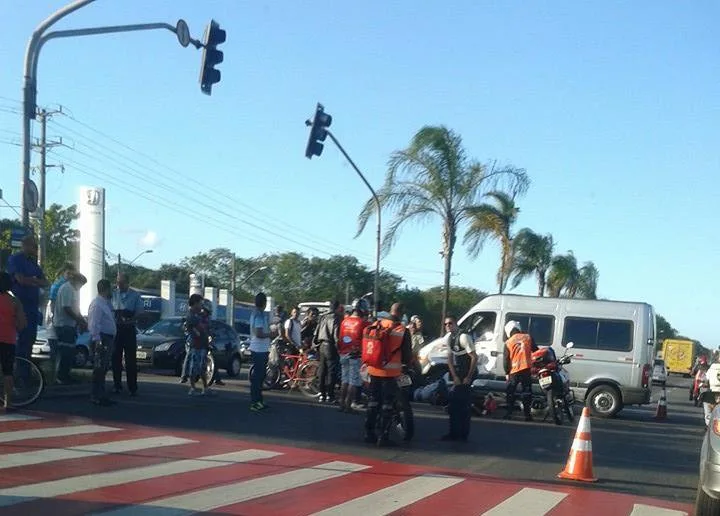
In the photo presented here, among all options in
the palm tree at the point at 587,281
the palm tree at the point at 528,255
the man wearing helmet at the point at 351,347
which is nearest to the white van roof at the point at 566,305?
the man wearing helmet at the point at 351,347

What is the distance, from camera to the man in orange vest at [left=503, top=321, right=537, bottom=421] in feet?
58.0

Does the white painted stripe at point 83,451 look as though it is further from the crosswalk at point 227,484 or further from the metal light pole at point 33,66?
the metal light pole at point 33,66

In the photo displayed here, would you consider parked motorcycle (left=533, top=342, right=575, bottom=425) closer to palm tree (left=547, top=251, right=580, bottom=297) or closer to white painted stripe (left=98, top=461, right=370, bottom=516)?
white painted stripe (left=98, top=461, right=370, bottom=516)

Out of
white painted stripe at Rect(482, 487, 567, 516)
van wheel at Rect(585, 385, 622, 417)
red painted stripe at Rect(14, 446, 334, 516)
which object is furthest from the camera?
van wheel at Rect(585, 385, 622, 417)

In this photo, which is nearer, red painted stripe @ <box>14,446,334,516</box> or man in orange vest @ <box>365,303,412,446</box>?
red painted stripe @ <box>14,446,334,516</box>

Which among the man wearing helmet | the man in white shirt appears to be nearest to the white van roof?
the man in white shirt

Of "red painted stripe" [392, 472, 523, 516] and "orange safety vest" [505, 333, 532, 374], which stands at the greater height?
"orange safety vest" [505, 333, 532, 374]

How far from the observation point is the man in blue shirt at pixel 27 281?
14.3 m

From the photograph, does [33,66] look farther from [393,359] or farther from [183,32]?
[393,359]

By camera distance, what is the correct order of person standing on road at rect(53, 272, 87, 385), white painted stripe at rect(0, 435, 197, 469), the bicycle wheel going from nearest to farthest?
white painted stripe at rect(0, 435, 197, 469) < person standing on road at rect(53, 272, 87, 385) < the bicycle wheel

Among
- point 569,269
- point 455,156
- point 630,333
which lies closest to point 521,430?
point 630,333

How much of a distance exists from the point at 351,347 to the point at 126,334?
382 centimetres

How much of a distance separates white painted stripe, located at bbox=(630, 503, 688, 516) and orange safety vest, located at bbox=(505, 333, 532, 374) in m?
8.00

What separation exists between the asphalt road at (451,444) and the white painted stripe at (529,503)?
0.93 metres
